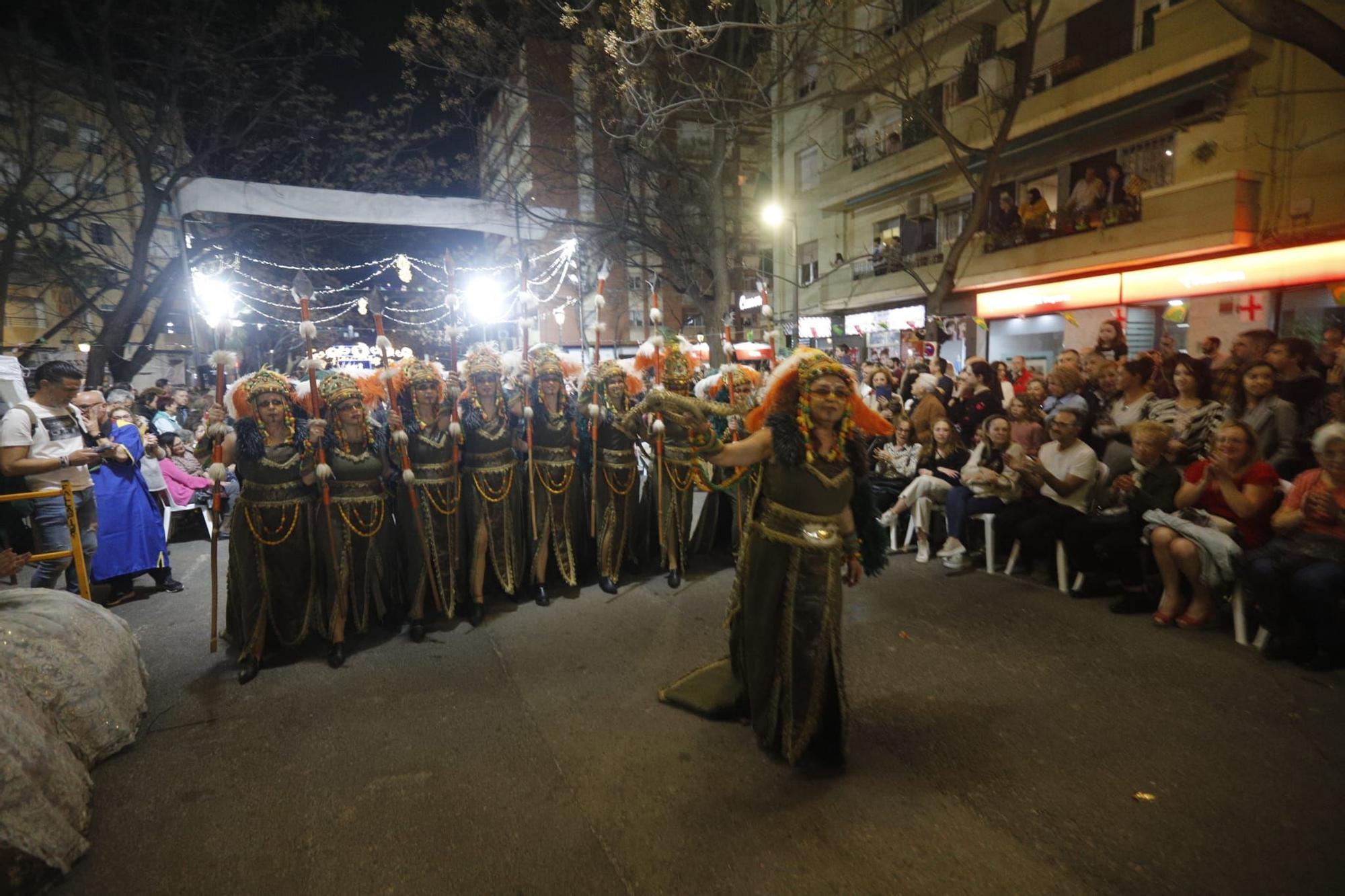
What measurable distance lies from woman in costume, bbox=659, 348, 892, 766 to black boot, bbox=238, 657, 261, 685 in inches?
134

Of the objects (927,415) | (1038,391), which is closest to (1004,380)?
(1038,391)

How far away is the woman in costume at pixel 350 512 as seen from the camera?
479 cm

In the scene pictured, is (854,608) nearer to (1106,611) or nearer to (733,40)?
(1106,611)

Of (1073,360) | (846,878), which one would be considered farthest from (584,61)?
(846,878)

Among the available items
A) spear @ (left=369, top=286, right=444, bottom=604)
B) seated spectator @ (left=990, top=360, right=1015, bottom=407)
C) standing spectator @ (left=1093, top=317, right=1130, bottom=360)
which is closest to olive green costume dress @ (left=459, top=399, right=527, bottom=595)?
spear @ (left=369, top=286, right=444, bottom=604)

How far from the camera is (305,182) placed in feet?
50.9

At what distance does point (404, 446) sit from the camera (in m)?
5.01

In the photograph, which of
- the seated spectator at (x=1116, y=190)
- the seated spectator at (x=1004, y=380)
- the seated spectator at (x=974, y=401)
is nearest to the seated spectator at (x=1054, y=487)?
the seated spectator at (x=974, y=401)

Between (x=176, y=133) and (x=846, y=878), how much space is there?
1656 centimetres

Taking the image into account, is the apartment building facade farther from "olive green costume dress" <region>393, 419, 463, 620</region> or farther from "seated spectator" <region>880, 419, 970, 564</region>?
"olive green costume dress" <region>393, 419, 463, 620</region>

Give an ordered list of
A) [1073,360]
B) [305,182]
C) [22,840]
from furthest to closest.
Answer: [305,182] < [1073,360] < [22,840]

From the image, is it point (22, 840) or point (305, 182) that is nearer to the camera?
point (22, 840)

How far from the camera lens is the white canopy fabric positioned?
38.2 ft

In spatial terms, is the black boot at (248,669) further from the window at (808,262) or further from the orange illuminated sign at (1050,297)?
the window at (808,262)
